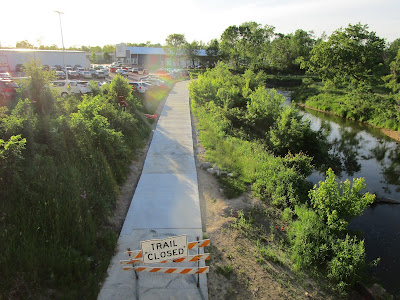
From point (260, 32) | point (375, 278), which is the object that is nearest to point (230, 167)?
point (375, 278)

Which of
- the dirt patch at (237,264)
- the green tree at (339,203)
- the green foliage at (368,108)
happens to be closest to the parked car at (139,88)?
the dirt patch at (237,264)

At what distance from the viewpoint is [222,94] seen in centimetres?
2125

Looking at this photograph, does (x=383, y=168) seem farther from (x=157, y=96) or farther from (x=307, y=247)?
(x=157, y=96)

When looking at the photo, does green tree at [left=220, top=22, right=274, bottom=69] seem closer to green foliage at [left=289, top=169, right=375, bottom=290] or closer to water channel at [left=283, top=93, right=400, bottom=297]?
water channel at [left=283, top=93, right=400, bottom=297]

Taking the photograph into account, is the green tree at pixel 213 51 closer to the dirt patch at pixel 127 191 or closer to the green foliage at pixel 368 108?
the green foliage at pixel 368 108

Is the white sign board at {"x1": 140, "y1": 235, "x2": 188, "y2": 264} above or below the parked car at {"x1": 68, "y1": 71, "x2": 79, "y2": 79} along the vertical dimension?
below

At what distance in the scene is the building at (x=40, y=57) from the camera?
142ft

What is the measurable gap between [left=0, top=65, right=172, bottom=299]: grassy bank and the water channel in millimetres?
7289

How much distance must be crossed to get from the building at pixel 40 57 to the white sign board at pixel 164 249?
130 ft

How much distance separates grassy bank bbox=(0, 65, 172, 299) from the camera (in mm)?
5477

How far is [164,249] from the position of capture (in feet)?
17.1

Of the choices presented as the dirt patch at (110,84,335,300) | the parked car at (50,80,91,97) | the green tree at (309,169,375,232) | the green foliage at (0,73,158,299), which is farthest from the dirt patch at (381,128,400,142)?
the parked car at (50,80,91,97)

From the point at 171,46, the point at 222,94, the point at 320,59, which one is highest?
the point at 171,46

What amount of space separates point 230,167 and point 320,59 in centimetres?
2968
